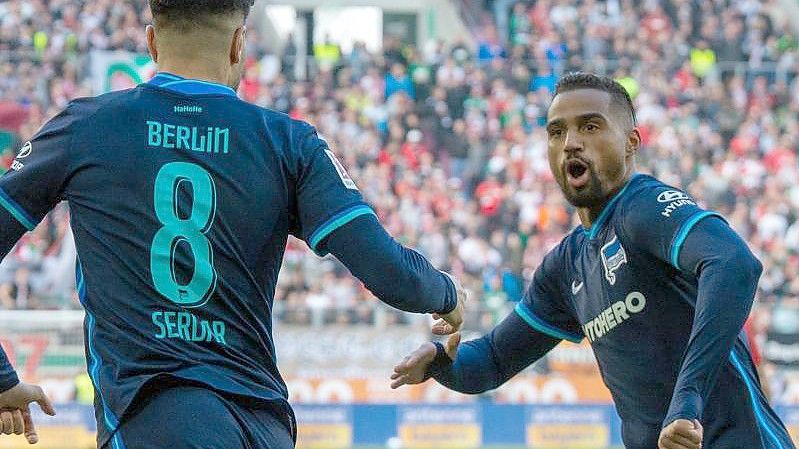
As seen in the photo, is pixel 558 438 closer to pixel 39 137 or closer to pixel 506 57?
pixel 506 57

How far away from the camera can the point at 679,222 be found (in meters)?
4.43

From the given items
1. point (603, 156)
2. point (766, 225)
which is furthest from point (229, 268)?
point (766, 225)

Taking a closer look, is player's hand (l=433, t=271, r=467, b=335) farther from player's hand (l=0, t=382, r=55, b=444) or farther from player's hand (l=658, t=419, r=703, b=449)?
player's hand (l=0, t=382, r=55, b=444)

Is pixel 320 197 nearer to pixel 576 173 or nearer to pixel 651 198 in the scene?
pixel 651 198

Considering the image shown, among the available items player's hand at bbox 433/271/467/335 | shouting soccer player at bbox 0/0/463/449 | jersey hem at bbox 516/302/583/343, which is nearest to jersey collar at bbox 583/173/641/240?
jersey hem at bbox 516/302/583/343

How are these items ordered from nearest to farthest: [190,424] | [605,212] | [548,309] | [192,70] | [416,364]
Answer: [190,424] → [192,70] → [605,212] → [416,364] → [548,309]

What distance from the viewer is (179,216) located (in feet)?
11.7

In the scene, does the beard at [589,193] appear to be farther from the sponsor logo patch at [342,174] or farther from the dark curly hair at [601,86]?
the sponsor logo patch at [342,174]

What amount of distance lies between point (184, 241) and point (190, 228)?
0.12ft

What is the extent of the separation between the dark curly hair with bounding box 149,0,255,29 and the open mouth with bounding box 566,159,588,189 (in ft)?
5.75

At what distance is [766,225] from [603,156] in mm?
17456

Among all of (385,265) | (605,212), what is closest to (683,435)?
(385,265)

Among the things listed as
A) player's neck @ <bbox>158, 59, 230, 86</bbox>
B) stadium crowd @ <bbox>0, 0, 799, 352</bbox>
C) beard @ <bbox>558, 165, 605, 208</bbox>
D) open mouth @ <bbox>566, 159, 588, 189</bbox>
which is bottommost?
stadium crowd @ <bbox>0, 0, 799, 352</bbox>

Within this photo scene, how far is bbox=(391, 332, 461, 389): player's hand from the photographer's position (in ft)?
16.7
